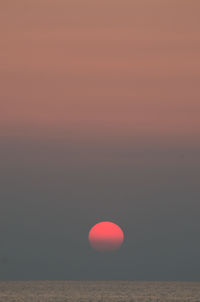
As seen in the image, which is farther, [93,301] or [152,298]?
[152,298]

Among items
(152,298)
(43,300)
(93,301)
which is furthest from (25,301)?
(152,298)

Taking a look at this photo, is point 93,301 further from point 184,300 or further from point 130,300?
point 184,300

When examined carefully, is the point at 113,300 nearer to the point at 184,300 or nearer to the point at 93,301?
the point at 93,301

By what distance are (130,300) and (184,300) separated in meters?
5.39

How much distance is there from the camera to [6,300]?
233 ft

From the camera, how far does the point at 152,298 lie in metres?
74.4

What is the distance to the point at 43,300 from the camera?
7075 cm

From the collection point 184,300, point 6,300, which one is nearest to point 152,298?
point 184,300

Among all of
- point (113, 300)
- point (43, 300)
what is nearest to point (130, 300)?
point (113, 300)

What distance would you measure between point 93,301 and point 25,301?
6.41 m

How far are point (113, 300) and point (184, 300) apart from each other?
7.07 meters

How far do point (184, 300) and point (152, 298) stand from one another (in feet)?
12.5

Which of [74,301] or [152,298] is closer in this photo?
[74,301]

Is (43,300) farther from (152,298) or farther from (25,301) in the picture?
(152,298)
